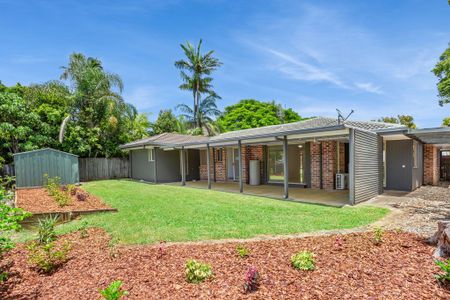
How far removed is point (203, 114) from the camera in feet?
87.4

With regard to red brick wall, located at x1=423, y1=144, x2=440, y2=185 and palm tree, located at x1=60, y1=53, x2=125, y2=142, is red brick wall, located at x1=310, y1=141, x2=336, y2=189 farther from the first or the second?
palm tree, located at x1=60, y1=53, x2=125, y2=142

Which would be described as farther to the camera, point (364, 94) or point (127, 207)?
point (364, 94)

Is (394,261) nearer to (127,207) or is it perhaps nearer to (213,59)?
(127,207)

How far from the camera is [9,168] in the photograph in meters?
15.4

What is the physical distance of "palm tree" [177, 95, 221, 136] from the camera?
26.5 meters

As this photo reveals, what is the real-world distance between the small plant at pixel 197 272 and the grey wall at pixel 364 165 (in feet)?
21.4

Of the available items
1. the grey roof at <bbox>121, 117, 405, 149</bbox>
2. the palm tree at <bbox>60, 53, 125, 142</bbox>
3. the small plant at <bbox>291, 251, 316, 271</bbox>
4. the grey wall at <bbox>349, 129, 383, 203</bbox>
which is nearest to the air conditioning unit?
the grey wall at <bbox>349, 129, 383, 203</bbox>

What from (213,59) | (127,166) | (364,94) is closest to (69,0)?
(127,166)

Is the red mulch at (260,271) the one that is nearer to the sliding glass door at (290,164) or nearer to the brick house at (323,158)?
the brick house at (323,158)

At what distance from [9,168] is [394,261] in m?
19.3

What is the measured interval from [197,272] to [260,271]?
0.87m

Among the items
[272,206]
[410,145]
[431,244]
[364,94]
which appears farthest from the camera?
[364,94]

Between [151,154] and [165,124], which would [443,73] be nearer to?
[151,154]

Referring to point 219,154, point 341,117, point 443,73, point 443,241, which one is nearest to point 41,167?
point 219,154
